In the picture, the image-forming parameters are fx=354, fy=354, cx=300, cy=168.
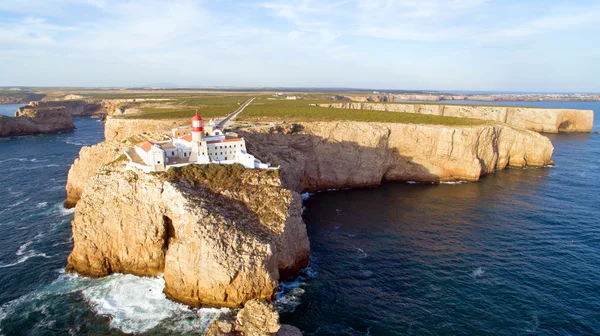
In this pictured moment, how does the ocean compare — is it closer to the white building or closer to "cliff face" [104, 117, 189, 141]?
the white building

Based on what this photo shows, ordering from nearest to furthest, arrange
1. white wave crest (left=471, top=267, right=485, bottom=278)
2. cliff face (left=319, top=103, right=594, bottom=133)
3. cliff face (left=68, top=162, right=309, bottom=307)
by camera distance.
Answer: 1. cliff face (left=68, top=162, right=309, bottom=307)
2. white wave crest (left=471, top=267, right=485, bottom=278)
3. cliff face (left=319, top=103, right=594, bottom=133)

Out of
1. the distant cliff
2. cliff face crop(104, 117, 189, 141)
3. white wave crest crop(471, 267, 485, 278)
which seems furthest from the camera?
cliff face crop(104, 117, 189, 141)

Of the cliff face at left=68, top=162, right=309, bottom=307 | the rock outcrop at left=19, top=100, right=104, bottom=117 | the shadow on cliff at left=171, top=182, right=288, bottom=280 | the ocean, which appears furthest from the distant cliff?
the rock outcrop at left=19, top=100, right=104, bottom=117

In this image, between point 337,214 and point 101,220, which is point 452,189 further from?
point 101,220

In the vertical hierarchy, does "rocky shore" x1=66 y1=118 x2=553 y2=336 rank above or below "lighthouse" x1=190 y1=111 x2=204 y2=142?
below

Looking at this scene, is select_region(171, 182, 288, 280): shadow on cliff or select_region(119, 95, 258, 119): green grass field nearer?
select_region(171, 182, 288, 280): shadow on cliff

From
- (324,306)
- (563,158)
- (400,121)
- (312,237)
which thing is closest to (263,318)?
(324,306)

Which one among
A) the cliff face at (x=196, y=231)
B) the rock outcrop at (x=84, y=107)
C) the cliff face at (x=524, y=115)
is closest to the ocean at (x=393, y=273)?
the cliff face at (x=196, y=231)

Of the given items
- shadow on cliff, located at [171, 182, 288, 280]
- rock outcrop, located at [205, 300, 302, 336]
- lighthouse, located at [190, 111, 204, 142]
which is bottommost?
rock outcrop, located at [205, 300, 302, 336]
